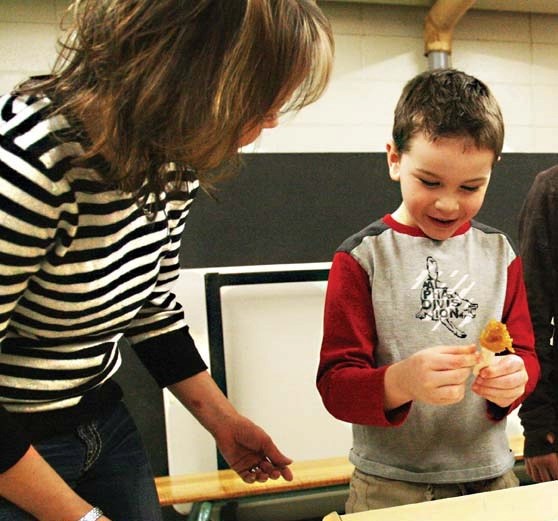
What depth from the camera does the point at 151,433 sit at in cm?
189

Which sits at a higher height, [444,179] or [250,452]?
[444,179]

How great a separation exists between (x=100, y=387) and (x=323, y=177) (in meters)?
1.46

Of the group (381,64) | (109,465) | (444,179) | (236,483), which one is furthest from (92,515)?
(381,64)

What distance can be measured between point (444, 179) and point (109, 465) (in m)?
0.65

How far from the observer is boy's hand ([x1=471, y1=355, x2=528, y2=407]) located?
2.51 feet

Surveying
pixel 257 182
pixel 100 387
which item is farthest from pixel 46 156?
pixel 257 182

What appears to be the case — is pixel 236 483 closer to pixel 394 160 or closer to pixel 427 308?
pixel 427 308

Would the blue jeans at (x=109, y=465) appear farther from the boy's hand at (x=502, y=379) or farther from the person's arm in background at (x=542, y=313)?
the person's arm in background at (x=542, y=313)

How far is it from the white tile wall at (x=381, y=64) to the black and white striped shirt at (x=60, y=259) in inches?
63.0

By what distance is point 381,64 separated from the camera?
96.0 inches

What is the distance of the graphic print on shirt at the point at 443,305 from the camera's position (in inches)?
35.6

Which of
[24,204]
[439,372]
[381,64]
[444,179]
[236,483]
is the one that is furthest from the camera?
[381,64]

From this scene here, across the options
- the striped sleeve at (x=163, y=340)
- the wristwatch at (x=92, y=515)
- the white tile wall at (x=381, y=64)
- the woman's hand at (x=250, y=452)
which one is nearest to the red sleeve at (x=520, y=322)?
the woman's hand at (x=250, y=452)

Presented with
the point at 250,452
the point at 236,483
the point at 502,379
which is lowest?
the point at 236,483
